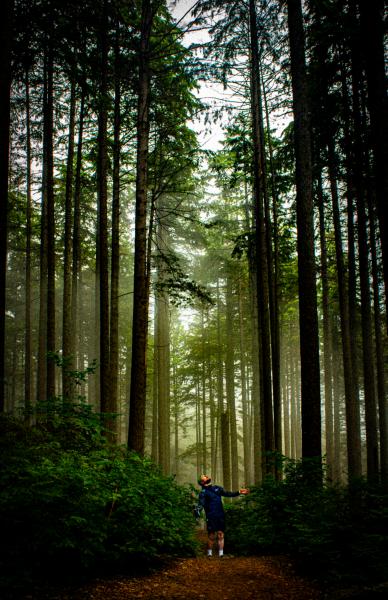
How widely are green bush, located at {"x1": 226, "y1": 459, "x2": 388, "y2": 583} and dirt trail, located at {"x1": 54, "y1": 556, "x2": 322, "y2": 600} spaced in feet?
1.21

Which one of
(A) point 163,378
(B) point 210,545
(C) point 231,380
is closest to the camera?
(B) point 210,545

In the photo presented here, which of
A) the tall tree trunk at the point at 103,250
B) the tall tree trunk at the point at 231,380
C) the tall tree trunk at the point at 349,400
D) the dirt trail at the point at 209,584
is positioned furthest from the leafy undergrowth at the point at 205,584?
the tall tree trunk at the point at 231,380

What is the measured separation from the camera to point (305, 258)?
9.16m

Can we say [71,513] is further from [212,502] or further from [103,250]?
[103,250]

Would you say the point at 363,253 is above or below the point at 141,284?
above

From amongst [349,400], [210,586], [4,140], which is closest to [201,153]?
[4,140]

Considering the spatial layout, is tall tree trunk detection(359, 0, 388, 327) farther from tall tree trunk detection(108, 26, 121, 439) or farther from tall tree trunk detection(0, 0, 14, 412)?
tall tree trunk detection(108, 26, 121, 439)

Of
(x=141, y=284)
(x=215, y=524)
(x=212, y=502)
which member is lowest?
(x=215, y=524)

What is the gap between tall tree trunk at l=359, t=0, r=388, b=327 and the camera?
6.29 m

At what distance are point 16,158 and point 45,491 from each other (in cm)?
1730

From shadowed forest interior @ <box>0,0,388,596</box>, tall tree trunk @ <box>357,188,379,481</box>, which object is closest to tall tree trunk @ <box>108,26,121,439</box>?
shadowed forest interior @ <box>0,0,388,596</box>

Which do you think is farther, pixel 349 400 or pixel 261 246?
pixel 349 400

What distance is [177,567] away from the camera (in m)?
5.33

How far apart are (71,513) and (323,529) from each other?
11.2 ft
